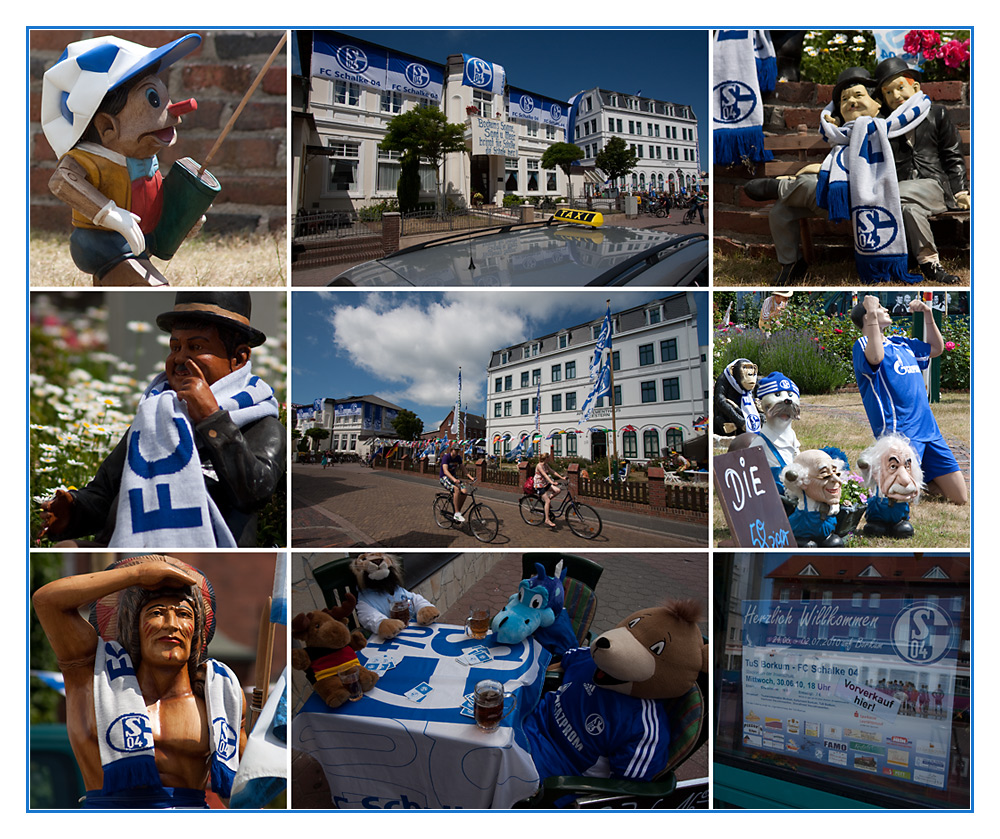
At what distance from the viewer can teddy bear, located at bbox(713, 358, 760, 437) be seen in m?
2.56

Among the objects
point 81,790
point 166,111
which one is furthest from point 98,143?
point 81,790

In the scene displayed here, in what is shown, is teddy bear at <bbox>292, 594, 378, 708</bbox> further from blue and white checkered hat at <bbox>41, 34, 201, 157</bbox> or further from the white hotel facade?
blue and white checkered hat at <bbox>41, 34, 201, 157</bbox>

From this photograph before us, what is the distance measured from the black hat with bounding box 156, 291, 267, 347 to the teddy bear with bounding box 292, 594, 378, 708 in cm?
102

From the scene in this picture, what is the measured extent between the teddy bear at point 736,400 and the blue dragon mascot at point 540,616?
825 millimetres

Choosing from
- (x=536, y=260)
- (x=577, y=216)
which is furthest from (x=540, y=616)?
(x=577, y=216)

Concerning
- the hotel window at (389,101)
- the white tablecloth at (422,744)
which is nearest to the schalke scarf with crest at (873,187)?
the hotel window at (389,101)

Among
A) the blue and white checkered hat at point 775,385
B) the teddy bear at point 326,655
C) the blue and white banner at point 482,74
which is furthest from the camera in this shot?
the blue and white checkered hat at point 775,385

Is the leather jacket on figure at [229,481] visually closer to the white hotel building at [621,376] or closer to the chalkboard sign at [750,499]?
the white hotel building at [621,376]

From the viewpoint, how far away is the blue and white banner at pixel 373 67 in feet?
7.95

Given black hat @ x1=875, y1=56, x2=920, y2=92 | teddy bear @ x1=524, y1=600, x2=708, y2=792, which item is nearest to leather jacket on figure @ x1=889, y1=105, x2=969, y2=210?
black hat @ x1=875, y1=56, x2=920, y2=92

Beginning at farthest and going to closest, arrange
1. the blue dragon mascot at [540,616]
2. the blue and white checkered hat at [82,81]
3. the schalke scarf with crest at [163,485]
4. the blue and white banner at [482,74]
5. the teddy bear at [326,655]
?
the blue dragon mascot at [540,616] < the blue and white banner at [482,74] < the teddy bear at [326,655] < the schalke scarf with crest at [163,485] < the blue and white checkered hat at [82,81]

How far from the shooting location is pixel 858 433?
8.46 ft

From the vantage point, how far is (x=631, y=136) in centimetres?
246

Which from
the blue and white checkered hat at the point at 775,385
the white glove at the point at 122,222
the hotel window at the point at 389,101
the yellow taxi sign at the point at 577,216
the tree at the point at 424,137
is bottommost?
the blue and white checkered hat at the point at 775,385
